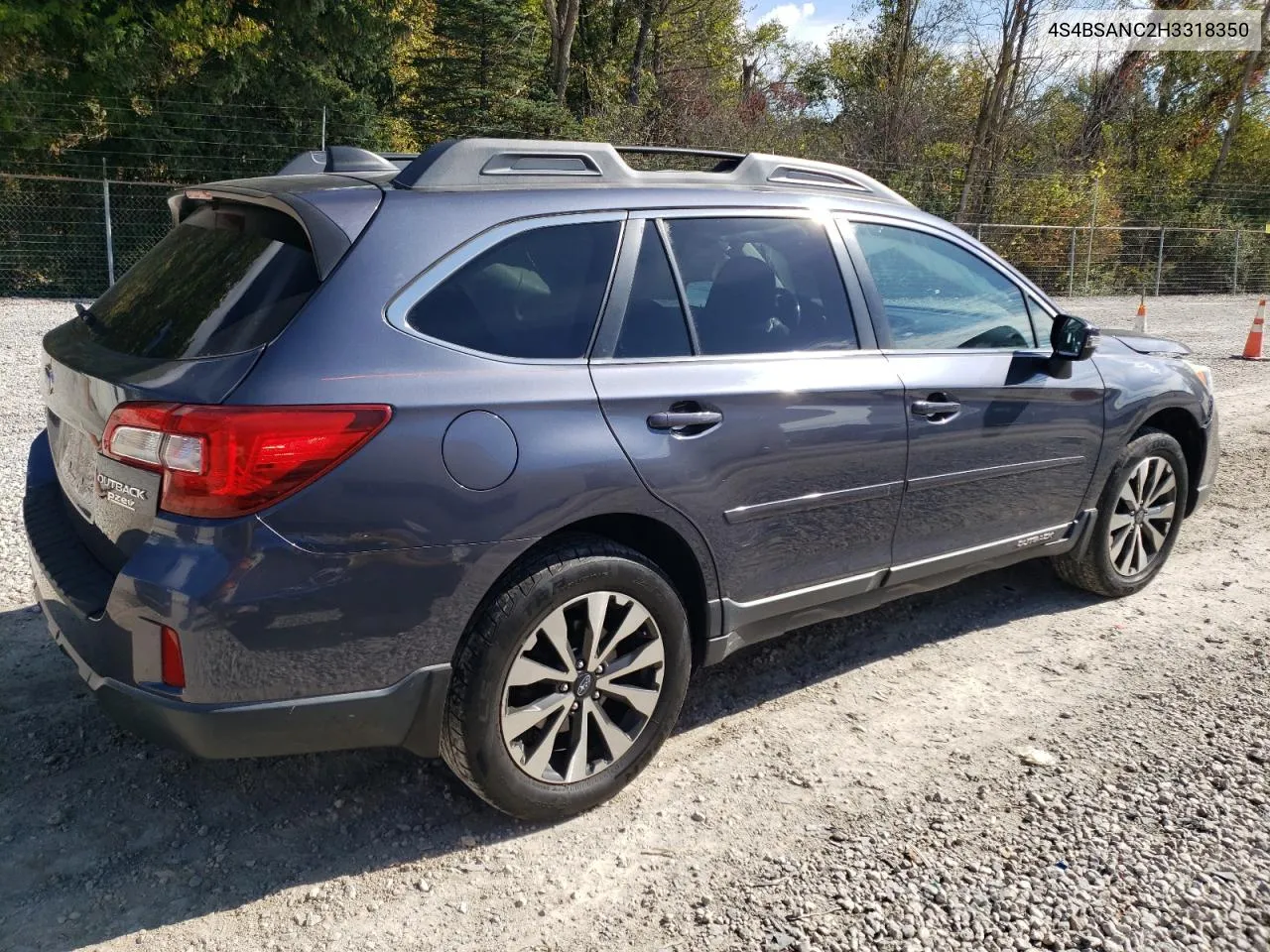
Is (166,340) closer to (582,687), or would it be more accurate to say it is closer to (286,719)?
(286,719)

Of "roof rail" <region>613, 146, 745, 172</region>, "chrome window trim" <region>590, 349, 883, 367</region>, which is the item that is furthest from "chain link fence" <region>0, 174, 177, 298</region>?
"chrome window trim" <region>590, 349, 883, 367</region>

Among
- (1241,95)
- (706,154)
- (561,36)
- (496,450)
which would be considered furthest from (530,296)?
(1241,95)

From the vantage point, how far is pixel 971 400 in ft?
12.7

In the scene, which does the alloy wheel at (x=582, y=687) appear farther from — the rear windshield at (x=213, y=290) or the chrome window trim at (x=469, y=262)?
the rear windshield at (x=213, y=290)

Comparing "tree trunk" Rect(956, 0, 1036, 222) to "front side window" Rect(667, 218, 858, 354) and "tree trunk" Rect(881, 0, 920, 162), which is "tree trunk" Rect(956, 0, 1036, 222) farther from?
"front side window" Rect(667, 218, 858, 354)

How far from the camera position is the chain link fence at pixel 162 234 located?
16.3 metres

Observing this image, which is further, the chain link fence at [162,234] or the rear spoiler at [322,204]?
the chain link fence at [162,234]

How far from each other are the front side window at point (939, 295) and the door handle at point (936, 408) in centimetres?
21

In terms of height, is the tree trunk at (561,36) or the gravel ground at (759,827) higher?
the tree trunk at (561,36)

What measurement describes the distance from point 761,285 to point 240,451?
1.83 m

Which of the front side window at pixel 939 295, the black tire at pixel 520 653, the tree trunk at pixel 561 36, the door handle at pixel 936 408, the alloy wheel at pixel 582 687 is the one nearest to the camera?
the black tire at pixel 520 653

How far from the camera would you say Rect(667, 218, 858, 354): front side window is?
330cm

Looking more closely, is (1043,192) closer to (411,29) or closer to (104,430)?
(411,29)

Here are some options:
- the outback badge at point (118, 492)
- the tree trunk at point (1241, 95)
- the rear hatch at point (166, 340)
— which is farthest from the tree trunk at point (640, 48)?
the outback badge at point (118, 492)
